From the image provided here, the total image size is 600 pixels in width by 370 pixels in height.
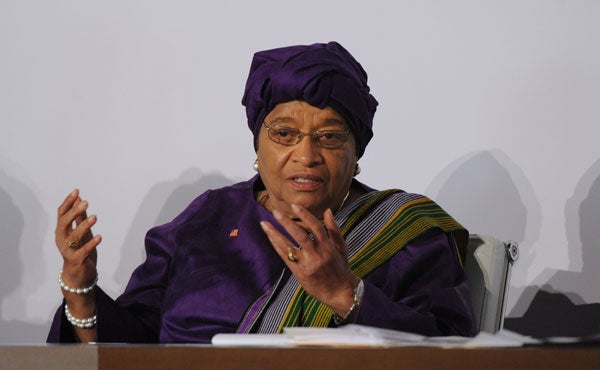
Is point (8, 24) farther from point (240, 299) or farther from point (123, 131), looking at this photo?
point (240, 299)

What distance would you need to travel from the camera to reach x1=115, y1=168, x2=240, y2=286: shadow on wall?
10.0 ft

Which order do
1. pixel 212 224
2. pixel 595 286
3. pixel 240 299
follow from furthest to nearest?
pixel 595 286 < pixel 212 224 < pixel 240 299

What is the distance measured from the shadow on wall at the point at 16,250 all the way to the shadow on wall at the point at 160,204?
0.24 metres

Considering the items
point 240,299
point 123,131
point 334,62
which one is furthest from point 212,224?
point 123,131

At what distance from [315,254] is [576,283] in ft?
4.11

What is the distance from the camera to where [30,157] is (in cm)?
307

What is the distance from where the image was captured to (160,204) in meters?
3.07

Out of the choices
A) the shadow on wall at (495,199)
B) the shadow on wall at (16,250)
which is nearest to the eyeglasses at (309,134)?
the shadow on wall at (495,199)

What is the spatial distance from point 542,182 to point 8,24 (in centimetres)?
158

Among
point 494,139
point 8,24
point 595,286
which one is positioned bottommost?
point 595,286

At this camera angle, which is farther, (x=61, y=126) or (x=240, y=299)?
(x=61, y=126)

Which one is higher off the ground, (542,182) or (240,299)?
(542,182)

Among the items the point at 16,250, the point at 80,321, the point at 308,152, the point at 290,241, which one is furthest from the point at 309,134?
the point at 16,250

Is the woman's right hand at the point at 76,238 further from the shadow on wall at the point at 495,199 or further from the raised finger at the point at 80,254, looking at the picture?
the shadow on wall at the point at 495,199
